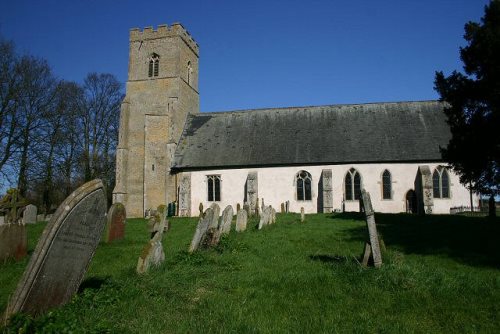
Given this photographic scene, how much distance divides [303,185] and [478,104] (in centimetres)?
1346

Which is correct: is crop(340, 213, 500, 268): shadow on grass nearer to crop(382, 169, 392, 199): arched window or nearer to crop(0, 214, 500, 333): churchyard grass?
crop(0, 214, 500, 333): churchyard grass

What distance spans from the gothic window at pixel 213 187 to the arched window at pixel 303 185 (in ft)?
18.4

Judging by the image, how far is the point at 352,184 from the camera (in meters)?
25.7

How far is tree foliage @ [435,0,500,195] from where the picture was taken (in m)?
13.3

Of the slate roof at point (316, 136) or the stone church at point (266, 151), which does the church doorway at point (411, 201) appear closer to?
the stone church at point (266, 151)

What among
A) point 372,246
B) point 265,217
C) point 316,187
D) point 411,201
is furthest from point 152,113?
point 372,246

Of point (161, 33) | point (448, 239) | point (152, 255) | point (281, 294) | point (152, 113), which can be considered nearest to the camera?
point (281, 294)

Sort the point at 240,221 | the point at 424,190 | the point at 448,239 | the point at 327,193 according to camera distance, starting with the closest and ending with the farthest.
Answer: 1. the point at 448,239
2. the point at 240,221
3. the point at 424,190
4. the point at 327,193

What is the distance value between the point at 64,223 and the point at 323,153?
75.6 ft

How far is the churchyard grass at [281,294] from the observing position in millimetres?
4441

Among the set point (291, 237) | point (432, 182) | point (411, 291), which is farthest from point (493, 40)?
point (432, 182)

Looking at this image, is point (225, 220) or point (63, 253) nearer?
point (63, 253)

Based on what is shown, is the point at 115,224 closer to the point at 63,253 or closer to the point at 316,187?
the point at 63,253

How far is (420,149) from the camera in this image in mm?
25250
